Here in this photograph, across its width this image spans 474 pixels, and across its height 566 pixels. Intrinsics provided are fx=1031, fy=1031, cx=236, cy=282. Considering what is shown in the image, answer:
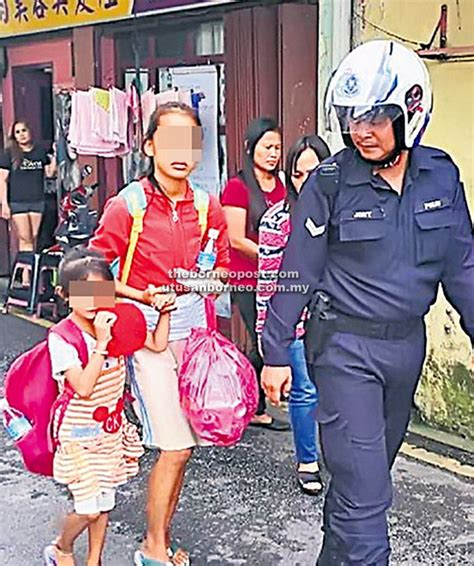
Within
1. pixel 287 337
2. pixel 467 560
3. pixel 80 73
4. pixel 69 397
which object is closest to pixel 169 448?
pixel 69 397

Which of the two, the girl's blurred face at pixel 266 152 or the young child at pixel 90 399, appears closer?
the young child at pixel 90 399

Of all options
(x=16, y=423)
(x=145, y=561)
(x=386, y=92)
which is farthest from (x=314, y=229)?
(x=145, y=561)

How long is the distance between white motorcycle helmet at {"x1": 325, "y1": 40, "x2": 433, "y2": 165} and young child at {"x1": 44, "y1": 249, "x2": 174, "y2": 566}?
1.02 m

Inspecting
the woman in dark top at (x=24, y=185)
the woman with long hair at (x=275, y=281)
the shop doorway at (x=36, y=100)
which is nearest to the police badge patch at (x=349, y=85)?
the woman with long hair at (x=275, y=281)

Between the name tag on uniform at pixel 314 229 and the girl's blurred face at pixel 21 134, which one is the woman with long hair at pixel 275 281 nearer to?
the name tag on uniform at pixel 314 229

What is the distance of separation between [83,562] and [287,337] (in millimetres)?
1376

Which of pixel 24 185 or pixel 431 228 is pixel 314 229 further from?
pixel 24 185

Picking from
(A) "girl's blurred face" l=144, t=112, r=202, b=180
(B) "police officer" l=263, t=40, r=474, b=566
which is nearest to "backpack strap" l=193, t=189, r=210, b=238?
(A) "girl's blurred face" l=144, t=112, r=202, b=180

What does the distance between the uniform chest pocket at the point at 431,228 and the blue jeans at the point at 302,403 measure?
1551 mm

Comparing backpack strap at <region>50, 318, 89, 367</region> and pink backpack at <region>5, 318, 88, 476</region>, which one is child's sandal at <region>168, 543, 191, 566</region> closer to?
pink backpack at <region>5, 318, 88, 476</region>

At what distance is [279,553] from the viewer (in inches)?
167

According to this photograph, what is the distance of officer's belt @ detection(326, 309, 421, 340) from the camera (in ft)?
11.2

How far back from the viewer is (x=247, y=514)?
183 inches

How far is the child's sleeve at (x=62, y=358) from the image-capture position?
353 cm
